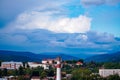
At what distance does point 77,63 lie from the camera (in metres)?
74.1

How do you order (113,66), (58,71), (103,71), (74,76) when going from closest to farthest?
(58,71)
(74,76)
(103,71)
(113,66)

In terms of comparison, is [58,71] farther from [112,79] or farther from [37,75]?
[37,75]

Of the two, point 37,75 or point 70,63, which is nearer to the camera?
point 37,75

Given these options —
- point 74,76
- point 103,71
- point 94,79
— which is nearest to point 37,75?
point 74,76

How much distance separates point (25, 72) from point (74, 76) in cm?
881

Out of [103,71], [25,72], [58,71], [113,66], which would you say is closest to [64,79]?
[25,72]

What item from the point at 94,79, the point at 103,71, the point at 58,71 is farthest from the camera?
the point at 103,71

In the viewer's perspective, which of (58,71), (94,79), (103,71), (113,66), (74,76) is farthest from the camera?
(113,66)

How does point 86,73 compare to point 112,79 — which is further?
point 86,73

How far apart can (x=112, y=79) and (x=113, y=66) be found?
2829 cm

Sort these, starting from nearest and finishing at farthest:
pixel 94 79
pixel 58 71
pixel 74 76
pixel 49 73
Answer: pixel 58 71
pixel 94 79
pixel 74 76
pixel 49 73

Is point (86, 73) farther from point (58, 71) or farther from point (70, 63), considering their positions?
point (58, 71)

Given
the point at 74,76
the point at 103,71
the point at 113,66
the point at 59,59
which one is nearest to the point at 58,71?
the point at 59,59

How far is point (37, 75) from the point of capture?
50594mm
